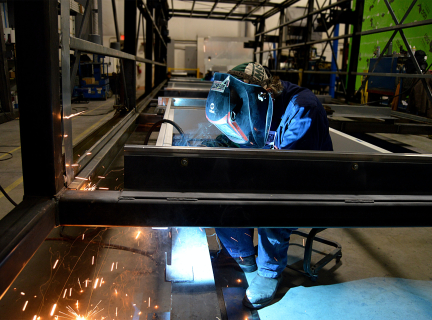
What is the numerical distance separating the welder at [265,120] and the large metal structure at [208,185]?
46cm

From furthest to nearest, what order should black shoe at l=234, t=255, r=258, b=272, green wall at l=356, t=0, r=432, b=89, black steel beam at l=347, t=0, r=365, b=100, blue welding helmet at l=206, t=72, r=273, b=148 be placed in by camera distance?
1. green wall at l=356, t=0, r=432, b=89
2. black steel beam at l=347, t=0, r=365, b=100
3. black shoe at l=234, t=255, r=258, b=272
4. blue welding helmet at l=206, t=72, r=273, b=148

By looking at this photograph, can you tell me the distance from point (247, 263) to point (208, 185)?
1238 millimetres

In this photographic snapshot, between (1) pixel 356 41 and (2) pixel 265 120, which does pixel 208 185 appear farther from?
(1) pixel 356 41

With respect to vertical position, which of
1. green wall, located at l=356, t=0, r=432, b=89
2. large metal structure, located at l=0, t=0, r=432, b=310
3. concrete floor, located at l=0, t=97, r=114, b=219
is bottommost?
concrete floor, located at l=0, t=97, r=114, b=219

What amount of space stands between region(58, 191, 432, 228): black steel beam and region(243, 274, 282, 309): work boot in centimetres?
88

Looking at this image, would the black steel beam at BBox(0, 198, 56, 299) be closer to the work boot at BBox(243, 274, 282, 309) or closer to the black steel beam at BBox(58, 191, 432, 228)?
the black steel beam at BBox(58, 191, 432, 228)

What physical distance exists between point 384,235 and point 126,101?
9.56 ft

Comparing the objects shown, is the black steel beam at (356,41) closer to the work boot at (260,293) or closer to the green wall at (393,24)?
the green wall at (393,24)

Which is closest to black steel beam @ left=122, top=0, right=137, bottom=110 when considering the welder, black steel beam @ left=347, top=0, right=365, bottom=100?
the welder

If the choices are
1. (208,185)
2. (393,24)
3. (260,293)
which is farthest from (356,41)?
(208,185)

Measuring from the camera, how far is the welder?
5.16 ft

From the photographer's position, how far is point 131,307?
1642mm

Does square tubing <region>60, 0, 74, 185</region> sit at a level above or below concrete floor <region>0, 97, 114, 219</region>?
above

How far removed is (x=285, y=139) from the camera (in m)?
1.72
